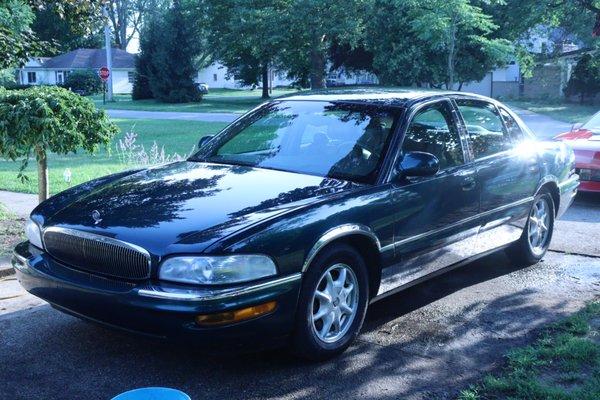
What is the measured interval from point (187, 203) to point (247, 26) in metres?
33.8

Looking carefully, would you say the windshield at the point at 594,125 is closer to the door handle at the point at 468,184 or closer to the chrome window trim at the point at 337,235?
the door handle at the point at 468,184

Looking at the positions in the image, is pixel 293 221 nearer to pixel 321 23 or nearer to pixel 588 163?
pixel 588 163

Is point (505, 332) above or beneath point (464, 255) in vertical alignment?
beneath

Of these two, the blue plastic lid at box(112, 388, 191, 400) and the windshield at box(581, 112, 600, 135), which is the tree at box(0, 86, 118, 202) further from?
the windshield at box(581, 112, 600, 135)

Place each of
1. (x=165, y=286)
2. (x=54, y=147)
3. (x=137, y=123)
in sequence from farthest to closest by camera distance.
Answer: (x=137, y=123) < (x=54, y=147) < (x=165, y=286)

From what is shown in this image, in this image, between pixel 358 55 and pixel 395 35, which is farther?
pixel 358 55

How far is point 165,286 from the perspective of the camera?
376cm

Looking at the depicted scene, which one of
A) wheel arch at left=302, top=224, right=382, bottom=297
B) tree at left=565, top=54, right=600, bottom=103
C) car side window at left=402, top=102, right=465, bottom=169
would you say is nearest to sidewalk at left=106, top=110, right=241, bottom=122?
tree at left=565, top=54, right=600, bottom=103

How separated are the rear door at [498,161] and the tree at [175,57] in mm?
42557

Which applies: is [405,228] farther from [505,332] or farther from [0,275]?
[0,275]

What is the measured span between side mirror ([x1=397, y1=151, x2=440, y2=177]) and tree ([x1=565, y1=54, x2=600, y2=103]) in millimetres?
32877

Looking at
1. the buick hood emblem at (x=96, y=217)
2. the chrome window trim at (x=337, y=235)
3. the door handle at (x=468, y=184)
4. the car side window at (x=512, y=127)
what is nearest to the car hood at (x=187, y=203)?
the buick hood emblem at (x=96, y=217)

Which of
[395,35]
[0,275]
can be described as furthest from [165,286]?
[395,35]

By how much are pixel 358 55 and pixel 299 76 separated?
770 cm
